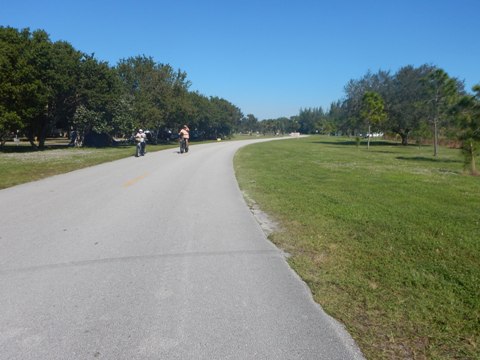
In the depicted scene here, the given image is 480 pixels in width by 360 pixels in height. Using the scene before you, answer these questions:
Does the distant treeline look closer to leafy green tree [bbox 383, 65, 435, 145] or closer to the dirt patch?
leafy green tree [bbox 383, 65, 435, 145]

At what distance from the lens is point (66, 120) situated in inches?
1678

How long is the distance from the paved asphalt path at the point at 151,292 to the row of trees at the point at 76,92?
85.0ft

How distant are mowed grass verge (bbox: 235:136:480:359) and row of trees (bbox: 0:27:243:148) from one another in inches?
1049

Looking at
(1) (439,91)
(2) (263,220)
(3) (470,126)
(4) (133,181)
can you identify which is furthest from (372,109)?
(2) (263,220)

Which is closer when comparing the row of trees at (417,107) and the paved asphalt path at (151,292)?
the paved asphalt path at (151,292)

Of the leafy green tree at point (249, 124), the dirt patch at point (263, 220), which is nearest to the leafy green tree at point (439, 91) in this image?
the dirt patch at point (263, 220)

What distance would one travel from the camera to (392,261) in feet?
17.5

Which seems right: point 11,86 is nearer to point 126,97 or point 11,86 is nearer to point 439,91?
point 126,97

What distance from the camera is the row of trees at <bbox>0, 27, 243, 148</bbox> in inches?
1184

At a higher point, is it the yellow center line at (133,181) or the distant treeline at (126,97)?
the distant treeline at (126,97)

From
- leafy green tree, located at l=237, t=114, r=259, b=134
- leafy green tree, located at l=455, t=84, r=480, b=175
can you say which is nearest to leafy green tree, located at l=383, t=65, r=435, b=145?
leafy green tree, located at l=455, t=84, r=480, b=175

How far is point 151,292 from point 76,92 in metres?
37.7

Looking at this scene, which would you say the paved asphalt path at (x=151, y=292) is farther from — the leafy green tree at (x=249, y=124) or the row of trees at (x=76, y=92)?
the leafy green tree at (x=249, y=124)

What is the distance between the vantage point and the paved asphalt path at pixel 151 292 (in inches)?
128
